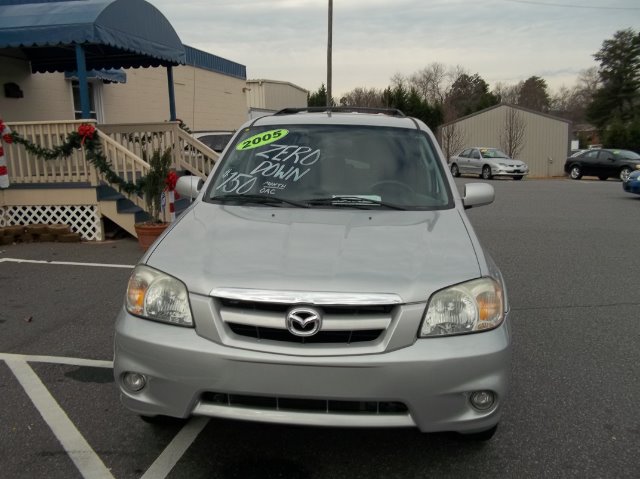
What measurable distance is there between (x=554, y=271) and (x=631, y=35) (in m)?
61.8

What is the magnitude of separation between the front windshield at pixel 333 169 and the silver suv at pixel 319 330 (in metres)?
0.57

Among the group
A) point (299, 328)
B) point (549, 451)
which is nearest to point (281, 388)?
point (299, 328)

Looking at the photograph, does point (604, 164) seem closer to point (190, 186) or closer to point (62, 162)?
point (62, 162)

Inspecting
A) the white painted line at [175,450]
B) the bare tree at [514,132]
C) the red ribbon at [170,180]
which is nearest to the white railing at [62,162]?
the red ribbon at [170,180]

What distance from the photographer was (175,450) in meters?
3.03

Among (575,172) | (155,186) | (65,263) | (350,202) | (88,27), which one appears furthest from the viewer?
(575,172)

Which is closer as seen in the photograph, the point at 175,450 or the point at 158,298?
Answer: the point at 158,298

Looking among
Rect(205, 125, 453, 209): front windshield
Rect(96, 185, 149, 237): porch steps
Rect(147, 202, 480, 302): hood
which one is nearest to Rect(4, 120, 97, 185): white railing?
Rect(96, 185, 149, 237): porch steps

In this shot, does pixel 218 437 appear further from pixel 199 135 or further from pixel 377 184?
pixel 199 135

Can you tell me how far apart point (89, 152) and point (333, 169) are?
636 cm

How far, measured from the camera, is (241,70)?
25125 millimetres

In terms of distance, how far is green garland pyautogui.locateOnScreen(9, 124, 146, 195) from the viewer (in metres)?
8.86

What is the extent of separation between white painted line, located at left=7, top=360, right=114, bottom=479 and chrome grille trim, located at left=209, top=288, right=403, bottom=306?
1238 mm

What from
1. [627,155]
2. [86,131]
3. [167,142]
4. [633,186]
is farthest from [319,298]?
[627,155]
